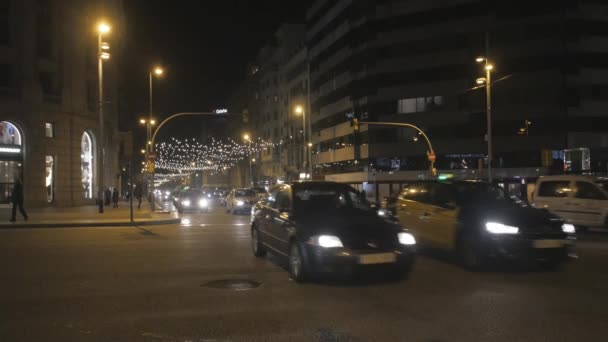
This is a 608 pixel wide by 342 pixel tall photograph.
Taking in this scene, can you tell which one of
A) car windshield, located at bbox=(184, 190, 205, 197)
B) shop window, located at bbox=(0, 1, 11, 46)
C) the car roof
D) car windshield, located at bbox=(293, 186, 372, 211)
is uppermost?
shop window, located at bbox=(0, 1, 11, 46)

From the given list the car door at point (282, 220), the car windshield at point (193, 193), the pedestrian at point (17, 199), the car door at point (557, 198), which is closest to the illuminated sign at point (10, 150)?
the car windshield at point (193, 193)

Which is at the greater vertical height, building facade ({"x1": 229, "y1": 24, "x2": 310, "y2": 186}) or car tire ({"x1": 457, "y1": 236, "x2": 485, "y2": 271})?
building facade ({"x1": 229, "y1": 24, "x2": 310, "y2": 186})

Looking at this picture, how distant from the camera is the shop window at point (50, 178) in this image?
3866 cm

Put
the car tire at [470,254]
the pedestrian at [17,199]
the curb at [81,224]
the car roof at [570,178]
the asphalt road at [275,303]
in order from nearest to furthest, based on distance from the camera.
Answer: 1. the asphalt road at [275,303]
2. the car tire at [470,254]
3. the car roof at [570,178]
4. the curb at [81,224]
5. the pedestrian at [17,199]

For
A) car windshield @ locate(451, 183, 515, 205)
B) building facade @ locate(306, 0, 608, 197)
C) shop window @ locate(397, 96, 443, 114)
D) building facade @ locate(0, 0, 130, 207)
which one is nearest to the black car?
car windshield @ locate(451, 183, 515, 205)

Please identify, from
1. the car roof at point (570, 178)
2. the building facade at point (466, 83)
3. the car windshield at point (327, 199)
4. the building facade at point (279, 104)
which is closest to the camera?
the car windshield at point (327, 199)

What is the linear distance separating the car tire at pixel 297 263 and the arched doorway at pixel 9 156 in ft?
106

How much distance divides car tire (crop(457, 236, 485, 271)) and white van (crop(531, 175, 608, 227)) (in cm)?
744

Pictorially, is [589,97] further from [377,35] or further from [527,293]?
[527,293]

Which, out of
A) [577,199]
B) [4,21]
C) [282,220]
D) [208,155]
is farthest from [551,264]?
[208,155]

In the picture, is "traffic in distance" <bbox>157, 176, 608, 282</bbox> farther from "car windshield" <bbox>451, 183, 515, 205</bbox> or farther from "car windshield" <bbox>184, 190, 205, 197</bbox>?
"car windshield" <bbox>184, 190, 205, 197</bbox>

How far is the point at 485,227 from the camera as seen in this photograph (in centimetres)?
1052

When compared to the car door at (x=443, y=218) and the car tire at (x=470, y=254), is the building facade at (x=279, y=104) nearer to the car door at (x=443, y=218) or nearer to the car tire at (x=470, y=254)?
the car door at (x=443, y=218)

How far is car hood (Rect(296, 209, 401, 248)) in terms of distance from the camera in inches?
361
